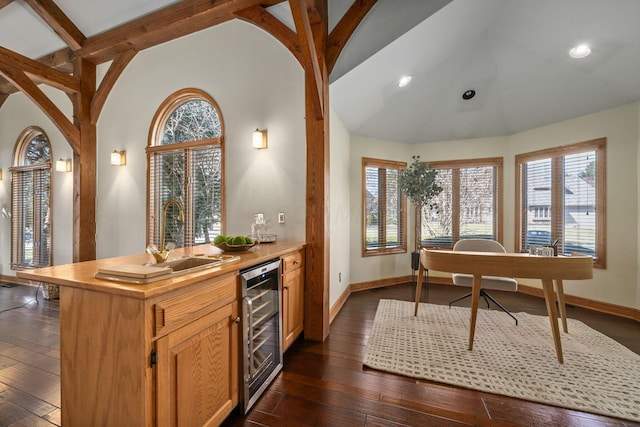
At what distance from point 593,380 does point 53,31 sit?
6883 millimetres

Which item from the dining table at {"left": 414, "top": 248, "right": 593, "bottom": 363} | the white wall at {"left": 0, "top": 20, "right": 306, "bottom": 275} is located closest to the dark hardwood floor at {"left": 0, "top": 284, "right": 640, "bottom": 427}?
the dining table at {"left": 414, "top": 248, "right": 593, "bottom": 363}

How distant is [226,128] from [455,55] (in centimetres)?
307

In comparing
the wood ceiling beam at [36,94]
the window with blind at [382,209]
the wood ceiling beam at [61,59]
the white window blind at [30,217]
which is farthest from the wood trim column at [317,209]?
the white window blind at [30,217]

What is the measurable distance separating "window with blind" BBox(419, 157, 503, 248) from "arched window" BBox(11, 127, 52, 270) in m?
6.61

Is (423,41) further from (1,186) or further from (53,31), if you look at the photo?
(1,186)

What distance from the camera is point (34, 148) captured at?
4.88 meters

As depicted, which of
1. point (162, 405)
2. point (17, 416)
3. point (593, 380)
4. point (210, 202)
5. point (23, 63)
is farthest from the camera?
point (210, 202)

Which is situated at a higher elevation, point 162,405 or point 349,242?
point 349,242

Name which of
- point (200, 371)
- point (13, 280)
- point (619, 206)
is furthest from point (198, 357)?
point (13, 280)

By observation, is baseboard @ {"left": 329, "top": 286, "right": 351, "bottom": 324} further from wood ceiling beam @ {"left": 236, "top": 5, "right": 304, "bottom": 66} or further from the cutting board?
wood ceiling beam @ {"left": 236, "top": 5, "right": 304, "bottom": 66}

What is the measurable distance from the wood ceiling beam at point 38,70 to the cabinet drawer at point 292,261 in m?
3.89

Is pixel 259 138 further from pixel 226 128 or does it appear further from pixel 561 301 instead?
pixel 561 301

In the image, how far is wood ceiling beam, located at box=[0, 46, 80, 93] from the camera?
3.07 m

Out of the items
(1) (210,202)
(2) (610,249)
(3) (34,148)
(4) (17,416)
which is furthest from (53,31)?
(2) (610,249)
